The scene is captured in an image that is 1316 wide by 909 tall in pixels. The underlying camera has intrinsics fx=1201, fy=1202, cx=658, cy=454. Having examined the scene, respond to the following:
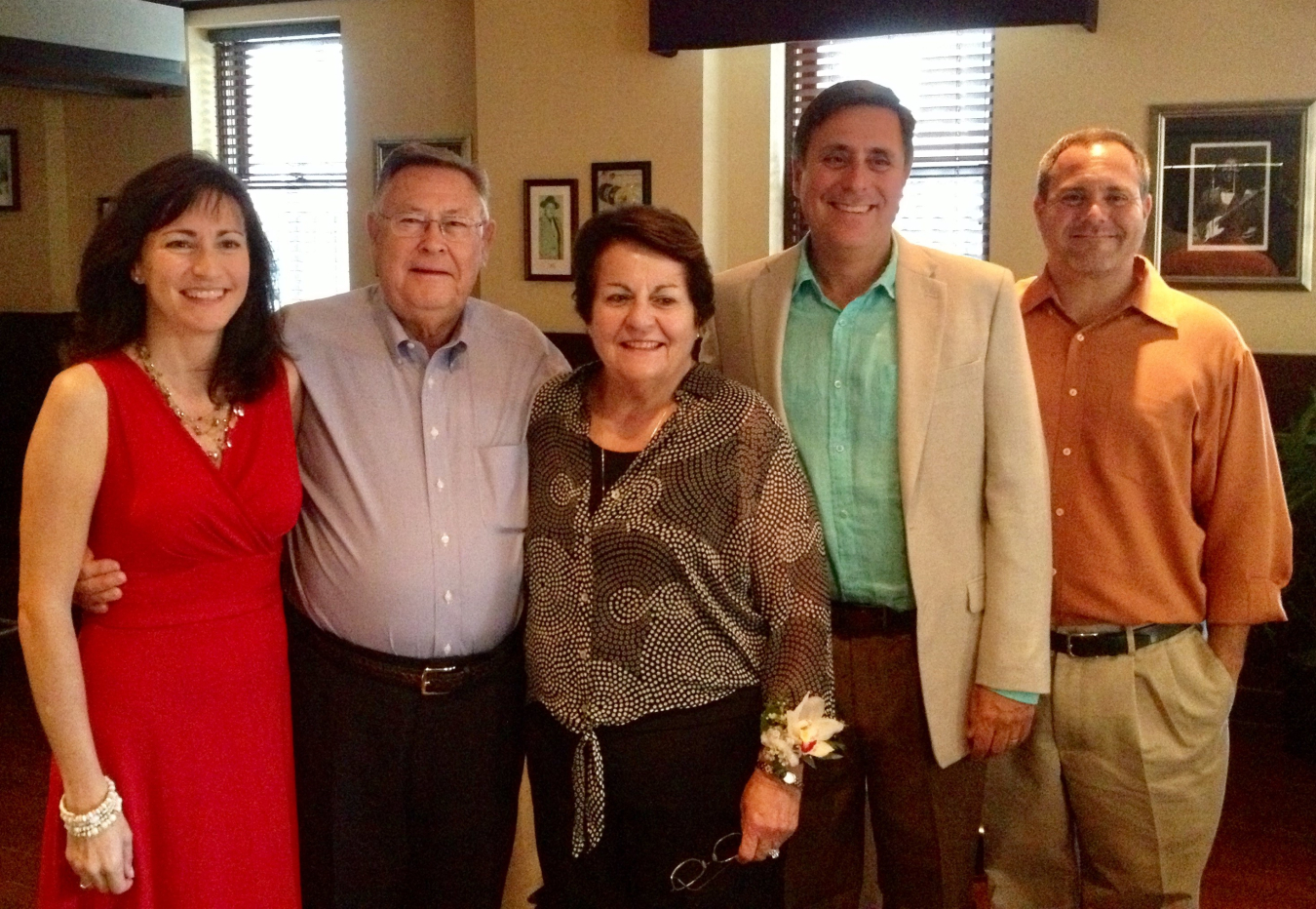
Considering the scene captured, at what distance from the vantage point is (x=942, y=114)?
15.5ft

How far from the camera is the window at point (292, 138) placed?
19.6 ft

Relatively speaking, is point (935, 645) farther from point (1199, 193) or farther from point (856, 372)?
point (1199, 193)

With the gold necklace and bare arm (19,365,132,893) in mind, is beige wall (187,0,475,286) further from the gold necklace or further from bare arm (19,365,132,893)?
bare arm (19,365,132,893)

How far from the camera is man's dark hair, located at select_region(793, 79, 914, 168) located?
2105 millimetres

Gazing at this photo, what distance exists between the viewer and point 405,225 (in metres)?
2.08

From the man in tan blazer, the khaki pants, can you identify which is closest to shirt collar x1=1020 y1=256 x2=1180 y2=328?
the man in tan blazer

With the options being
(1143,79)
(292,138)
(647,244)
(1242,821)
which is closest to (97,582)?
(647,244)

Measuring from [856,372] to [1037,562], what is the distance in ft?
1.46

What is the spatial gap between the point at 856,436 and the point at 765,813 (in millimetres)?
650

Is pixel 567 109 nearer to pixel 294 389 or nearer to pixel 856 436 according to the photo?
pixel 294 389

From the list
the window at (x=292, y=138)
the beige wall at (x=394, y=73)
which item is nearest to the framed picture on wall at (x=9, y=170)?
the window at (x=292, y=138)

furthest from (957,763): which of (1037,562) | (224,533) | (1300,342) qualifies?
(1300,342)

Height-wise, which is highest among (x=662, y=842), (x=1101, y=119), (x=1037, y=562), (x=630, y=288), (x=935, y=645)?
(x=1101, y=119)

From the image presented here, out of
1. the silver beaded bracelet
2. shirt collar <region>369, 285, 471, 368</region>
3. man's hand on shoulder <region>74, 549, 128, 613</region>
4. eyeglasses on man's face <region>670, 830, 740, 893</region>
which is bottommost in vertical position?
eyeglasses on man's face <region>670, 830, 740, 893</region>
